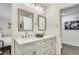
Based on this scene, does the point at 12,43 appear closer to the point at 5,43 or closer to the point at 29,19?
the point at 5,43

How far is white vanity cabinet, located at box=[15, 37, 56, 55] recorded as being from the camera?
1.41 m

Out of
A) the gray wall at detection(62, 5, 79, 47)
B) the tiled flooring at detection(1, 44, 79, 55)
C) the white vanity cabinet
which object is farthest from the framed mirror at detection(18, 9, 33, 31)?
the gray wall at detection(62, 5, 79, 47)

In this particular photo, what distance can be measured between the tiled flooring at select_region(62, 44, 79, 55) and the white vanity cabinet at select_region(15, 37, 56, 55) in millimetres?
164

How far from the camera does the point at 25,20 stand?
1.52 metres

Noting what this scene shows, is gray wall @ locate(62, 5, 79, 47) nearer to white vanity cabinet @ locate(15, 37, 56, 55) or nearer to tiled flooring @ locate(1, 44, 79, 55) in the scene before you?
tiled flooring @ locate(1, 44, 79, 55)

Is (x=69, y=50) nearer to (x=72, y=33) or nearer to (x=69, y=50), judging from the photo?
(x=69, y=50)

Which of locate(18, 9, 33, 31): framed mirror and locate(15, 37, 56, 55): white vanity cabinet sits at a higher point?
locate(18, 9, 33, 31): framed mirror

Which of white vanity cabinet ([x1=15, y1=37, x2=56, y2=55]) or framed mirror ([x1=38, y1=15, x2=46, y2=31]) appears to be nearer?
white vanity cabinet ([x1=15, y1=37, x2=56, y2=55])

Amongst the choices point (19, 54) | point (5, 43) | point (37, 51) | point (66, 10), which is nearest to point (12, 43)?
point (5, 43)

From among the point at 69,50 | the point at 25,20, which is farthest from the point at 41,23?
the point at 69,50

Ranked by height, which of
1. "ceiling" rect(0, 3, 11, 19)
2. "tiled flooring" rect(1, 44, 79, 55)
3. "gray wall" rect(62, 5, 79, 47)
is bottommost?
"tiled flooring" rect(1, 44, 79, 55)

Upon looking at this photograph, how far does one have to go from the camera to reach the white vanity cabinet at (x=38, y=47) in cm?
141

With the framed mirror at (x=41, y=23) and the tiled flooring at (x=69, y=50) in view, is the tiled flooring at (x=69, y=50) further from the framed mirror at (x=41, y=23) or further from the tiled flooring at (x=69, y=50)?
the framed mirror at (x=41, y=23)

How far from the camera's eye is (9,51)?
56.2 inches
